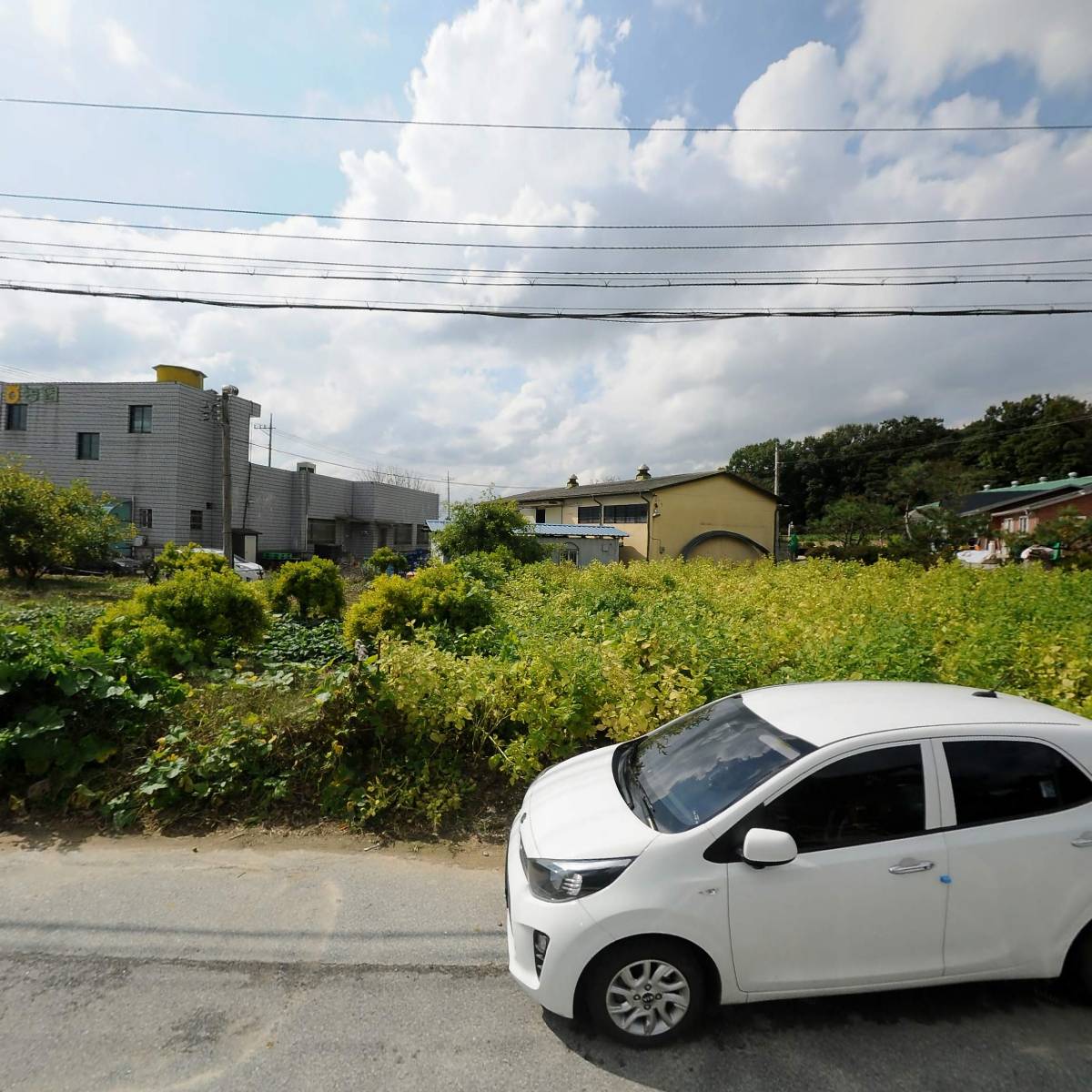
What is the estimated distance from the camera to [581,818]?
286 cm

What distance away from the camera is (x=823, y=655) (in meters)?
5.27

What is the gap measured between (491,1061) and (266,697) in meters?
3.55

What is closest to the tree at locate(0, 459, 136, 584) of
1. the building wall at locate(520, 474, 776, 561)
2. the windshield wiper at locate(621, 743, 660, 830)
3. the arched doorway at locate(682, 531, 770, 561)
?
the windshield wiper at locate(621, 743, 660, 830)

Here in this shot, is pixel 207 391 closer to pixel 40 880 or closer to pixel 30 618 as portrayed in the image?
pixel 30 618

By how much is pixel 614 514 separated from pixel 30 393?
30.7 m

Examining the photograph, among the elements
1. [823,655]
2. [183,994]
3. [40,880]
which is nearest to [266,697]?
[40,880]

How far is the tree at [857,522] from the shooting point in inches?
1203

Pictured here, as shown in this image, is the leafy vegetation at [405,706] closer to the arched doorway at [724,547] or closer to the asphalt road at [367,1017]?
the asphalt road at [367,1017]

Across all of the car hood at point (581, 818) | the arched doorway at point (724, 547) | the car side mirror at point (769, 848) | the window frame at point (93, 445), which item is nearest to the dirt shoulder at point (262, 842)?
the car hood at point (581, 818)

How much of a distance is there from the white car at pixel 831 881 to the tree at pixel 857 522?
3109cm

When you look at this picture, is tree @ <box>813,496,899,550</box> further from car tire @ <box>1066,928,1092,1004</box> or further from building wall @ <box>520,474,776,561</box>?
car tire @ <box>1066,928,1092,1004</box>

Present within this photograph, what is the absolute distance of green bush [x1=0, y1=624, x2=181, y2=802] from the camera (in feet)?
14.4

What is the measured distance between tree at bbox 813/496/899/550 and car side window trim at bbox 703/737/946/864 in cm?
3124

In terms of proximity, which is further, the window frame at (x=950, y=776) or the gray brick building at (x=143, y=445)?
the gray brick building at (x=143, y=445)
